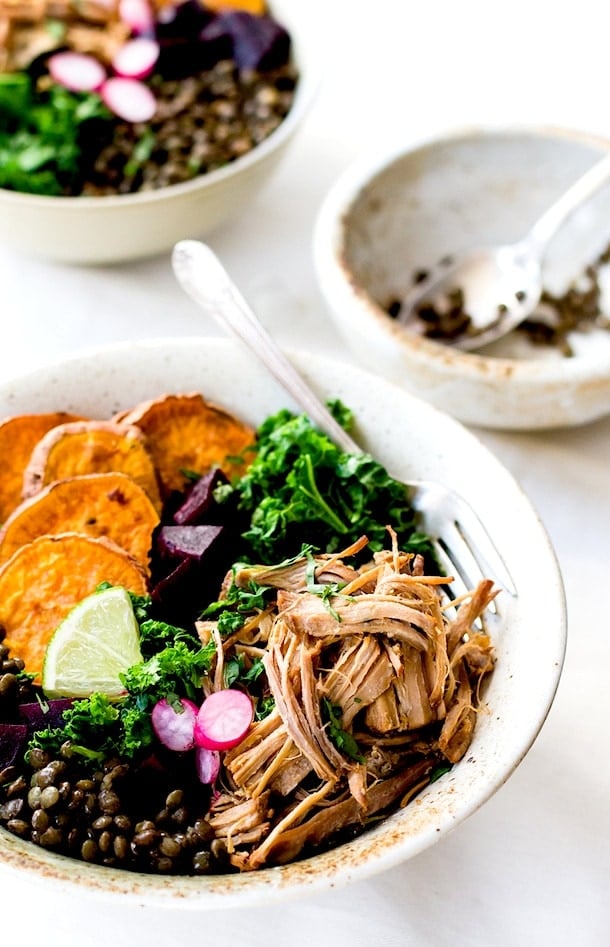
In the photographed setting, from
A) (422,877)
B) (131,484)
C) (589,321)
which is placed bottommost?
(422,877)

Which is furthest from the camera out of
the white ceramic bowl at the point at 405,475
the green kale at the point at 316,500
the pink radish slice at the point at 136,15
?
the pink radish slice at the point at 136,15

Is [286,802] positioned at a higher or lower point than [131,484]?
lower

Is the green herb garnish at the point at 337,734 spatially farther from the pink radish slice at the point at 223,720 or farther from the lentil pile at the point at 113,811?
the lentil pile at the point at 113,811

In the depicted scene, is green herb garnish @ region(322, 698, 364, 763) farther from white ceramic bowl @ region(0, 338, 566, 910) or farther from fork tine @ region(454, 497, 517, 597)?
fork tine @ region(454, 497, 517, 597)

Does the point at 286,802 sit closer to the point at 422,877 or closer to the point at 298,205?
the point at 422,877

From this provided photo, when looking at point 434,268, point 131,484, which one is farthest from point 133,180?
point 131,484

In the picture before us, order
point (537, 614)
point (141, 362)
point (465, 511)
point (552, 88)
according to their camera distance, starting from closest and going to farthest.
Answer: point (537, 614) → point (465, 511) → point (141, 362) → point (552, 88)

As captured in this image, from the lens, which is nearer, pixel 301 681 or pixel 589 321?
pixel 301 681

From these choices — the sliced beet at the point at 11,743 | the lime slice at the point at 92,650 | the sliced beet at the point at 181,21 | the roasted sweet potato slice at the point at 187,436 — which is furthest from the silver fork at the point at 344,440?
the sliced beet at the point at 181,21
